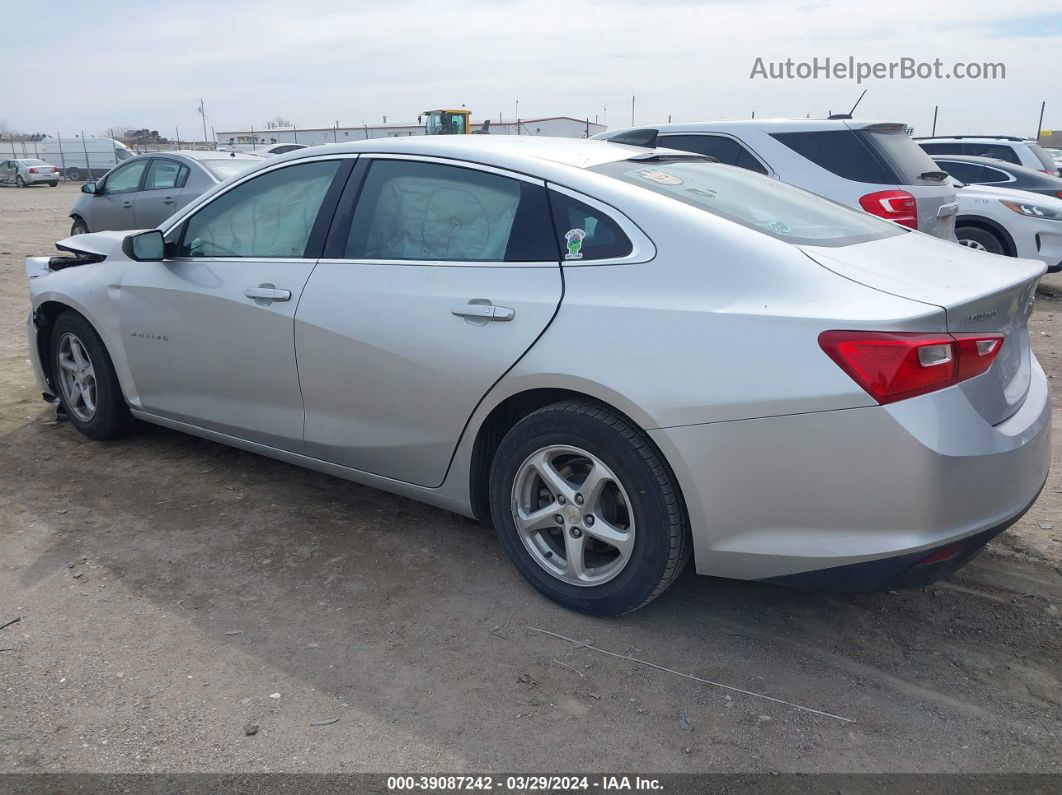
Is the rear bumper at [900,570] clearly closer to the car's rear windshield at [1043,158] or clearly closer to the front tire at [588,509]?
the front tire at [588,509]

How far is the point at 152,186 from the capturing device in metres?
11.1

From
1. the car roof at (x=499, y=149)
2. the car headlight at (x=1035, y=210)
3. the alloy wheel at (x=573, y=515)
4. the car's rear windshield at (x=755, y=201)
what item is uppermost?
the car roof at (x=499, y=149)

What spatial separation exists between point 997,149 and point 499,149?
1057 cm

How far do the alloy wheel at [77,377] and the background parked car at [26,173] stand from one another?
122 ft

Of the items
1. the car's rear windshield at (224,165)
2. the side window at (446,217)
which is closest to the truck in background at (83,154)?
the car's rear windshield at (224,165)

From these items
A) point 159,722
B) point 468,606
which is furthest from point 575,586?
point 159,722

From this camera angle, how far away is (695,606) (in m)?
3.22

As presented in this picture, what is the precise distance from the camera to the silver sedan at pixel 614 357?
250cm

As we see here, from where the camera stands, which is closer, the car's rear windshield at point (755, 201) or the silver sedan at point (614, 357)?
the silver sedan at point (614, 357)

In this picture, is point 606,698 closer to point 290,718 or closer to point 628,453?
point 628,453

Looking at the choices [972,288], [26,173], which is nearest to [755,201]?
[972,288]

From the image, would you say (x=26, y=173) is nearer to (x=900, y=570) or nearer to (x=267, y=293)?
(x=267, y=293)

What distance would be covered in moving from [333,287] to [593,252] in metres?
1.16

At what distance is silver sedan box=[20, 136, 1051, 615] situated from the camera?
98.3 inches
